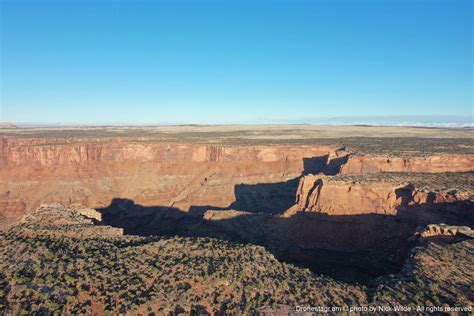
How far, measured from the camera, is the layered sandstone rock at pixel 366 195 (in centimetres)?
3020

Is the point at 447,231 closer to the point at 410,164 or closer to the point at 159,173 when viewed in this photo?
the point at 410,164

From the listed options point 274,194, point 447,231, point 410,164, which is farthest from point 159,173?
point 447,231

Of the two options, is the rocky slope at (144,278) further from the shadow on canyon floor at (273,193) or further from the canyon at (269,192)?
the shadow on canyon floor at (273,193)

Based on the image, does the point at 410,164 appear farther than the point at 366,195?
Yes

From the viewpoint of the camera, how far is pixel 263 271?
18.0 m

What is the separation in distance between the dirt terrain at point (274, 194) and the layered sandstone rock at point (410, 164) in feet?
0.47

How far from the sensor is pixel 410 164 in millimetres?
47469

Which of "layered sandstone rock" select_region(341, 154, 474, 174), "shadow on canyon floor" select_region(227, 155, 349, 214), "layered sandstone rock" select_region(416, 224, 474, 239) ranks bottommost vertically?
"shadow on canyon floor" select_region(227, 155, 349, 214)

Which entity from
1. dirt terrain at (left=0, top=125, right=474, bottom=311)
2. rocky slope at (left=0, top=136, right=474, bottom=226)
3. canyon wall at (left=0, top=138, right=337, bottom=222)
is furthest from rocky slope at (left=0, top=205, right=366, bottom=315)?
canyon wall at (left=0, top=138, right=337, bottom=222)

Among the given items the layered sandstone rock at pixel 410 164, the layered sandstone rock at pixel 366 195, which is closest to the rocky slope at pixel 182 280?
the layered sandstone rock at pixel 366 195

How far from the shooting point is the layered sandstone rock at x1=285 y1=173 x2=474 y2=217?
30.2 m

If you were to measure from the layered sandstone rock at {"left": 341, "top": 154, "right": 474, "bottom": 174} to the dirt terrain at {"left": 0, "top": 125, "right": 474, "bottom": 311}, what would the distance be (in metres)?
0.14

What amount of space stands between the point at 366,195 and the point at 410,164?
62.2 ft

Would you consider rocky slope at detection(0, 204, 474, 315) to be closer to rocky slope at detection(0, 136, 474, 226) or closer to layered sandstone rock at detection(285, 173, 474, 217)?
layered sandstone rock at detection(285, 173, 474, 217)
